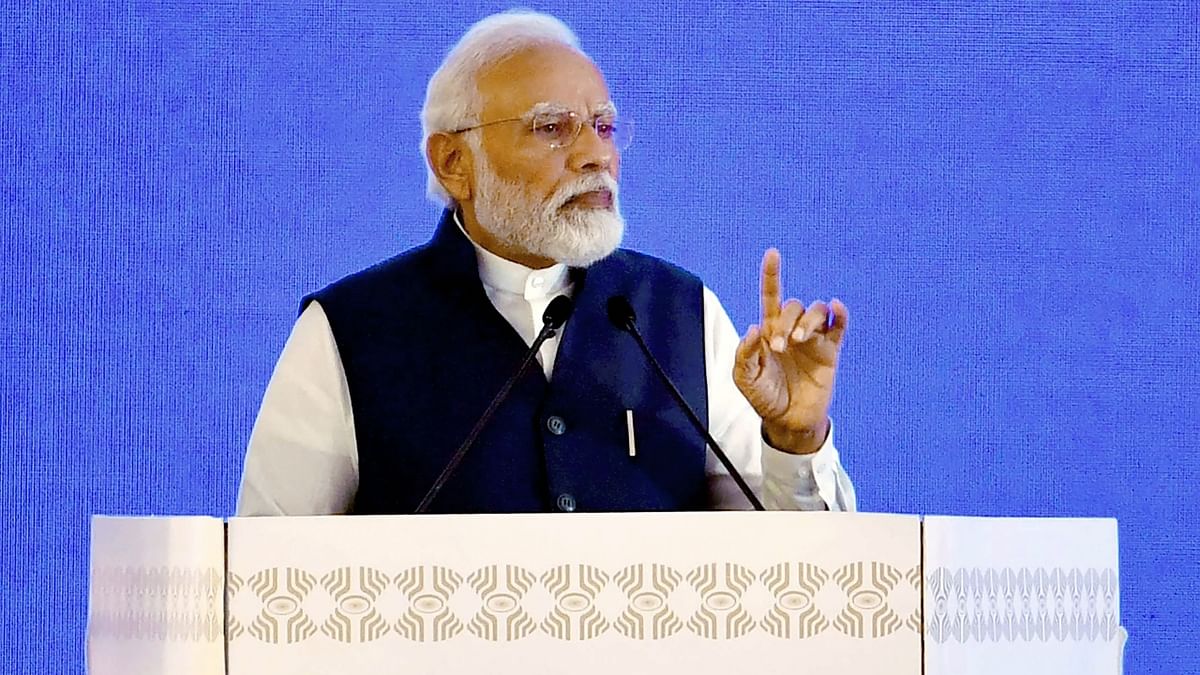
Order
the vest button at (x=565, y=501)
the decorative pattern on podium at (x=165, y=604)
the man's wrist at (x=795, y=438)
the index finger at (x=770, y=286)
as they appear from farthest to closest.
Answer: the vest button at (x=565, y=501) → the man's wrist at (x=795, y=438) → the index finger at (x=770, y=286) → the decorative pattern on podium at (x=165, y=604)

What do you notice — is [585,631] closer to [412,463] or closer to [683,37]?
[412,463]

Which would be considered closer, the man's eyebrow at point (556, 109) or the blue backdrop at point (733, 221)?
the man's eyebrow at point (556, 109)

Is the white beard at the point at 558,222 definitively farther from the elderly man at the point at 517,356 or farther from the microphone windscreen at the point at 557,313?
the microphone windscreen at the point at 557,313

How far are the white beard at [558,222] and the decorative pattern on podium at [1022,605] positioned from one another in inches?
39.2

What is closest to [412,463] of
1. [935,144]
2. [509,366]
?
[509,366]

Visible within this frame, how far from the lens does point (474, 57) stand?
2.56 m

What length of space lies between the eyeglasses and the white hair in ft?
0.31

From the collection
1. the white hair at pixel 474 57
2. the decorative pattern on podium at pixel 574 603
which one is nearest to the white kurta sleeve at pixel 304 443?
the white hair at pixel 474 57

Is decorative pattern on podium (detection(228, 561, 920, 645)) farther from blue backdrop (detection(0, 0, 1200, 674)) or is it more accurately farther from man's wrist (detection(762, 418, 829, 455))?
blue backdrop (detection(0, 0, 1200, 674))

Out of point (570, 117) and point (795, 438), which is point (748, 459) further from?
point (570, 117)

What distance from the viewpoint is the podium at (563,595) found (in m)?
1.52

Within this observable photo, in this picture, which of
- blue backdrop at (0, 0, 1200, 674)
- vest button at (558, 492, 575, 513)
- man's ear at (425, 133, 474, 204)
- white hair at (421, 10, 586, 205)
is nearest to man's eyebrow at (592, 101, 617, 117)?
white hair at (421, 10, 586, 205)

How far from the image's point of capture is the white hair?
255cm

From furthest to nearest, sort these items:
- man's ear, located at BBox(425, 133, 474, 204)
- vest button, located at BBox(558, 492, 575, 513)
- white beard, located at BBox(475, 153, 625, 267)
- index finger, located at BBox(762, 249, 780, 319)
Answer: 1. man's ear, located at BBox(425, 133, 474, 204)
2. white beard, located at BBox(475, 153, 625, 267)
3. vest button, located at BBox(558, 492, 575, 513)
4. index finger, located at BBox(762, 249, 780, 319)
